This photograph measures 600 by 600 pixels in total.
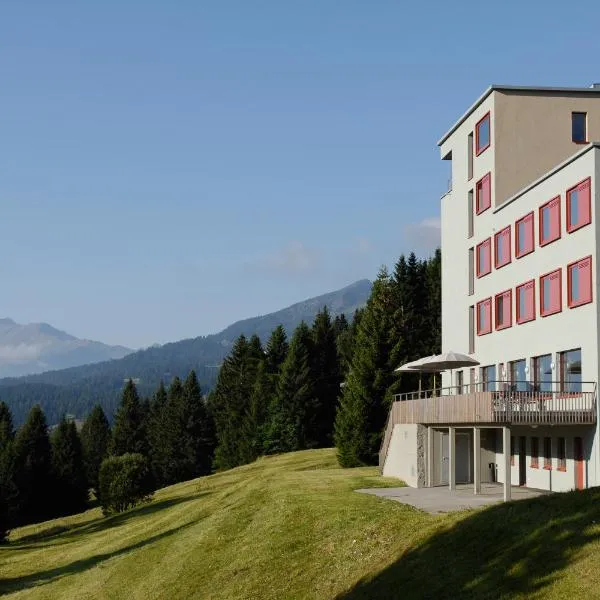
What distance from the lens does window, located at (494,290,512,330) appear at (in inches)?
1827

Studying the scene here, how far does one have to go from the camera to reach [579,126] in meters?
47.5

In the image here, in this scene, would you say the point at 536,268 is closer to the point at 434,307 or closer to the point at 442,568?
the point at 442,568

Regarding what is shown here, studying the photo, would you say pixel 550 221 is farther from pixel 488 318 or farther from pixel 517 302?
pixel 488 318

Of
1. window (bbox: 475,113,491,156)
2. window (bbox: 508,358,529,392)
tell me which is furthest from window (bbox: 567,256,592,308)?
window (bbox: 475,113,491,156)

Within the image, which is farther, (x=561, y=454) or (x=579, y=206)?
(x=561, y=454)

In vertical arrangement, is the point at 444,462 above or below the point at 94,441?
above

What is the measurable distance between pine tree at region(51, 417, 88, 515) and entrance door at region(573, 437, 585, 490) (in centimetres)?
8620

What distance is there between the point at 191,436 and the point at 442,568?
106623mm

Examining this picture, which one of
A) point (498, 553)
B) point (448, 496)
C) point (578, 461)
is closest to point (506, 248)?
point (578, 461)

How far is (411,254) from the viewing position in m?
98.7

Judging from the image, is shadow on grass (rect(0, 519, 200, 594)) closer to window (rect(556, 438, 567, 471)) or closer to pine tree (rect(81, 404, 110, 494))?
window (rect(556, 438, 567, 471))

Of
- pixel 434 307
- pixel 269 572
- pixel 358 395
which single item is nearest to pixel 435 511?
pixel 269 572

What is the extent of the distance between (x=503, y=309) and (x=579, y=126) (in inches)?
368

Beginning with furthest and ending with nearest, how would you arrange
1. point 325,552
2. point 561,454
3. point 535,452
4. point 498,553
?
point 535,452 < point 561,454 < point 325,552 < point 498,553
